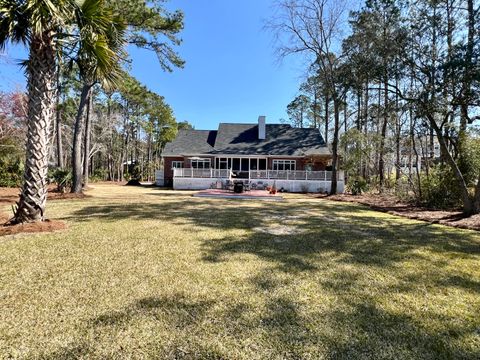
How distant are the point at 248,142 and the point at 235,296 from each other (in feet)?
81.7

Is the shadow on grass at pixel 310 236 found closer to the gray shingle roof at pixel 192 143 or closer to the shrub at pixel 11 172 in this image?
the shrub at pixel 11 172

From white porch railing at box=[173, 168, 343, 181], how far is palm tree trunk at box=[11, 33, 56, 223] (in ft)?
54.3

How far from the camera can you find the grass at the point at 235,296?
2.59 meters

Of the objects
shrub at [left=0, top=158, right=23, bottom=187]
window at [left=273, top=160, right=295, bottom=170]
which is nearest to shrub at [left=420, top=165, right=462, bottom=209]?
window at [left=273, top=160, right=295, bottom=170]

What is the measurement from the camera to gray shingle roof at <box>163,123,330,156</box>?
1036 inches

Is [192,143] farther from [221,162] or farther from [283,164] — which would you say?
[283,164]

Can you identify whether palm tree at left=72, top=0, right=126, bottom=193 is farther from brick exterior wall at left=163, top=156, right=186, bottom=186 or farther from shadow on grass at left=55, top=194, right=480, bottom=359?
brick exterior wall at left=163, top=156, right=186, bottom=186

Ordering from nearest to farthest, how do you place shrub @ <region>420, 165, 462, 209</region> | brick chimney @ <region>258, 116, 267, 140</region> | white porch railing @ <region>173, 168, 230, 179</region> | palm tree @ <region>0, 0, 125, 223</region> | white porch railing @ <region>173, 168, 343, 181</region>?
palm tree @ <region>0, 0, 125, 223</region> → shrub @ <region>420, 165, 462, 209</region> → white porch railing @ <region>173, 168, 343, 181</region> → white porch railing @ <region>173, 168, 230, 179</region> → brick chimney @ <region>258, 116, 267, 140</region>

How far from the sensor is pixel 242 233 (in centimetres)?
705

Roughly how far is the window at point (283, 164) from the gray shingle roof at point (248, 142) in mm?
812

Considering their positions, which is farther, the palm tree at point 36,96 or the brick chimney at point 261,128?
the brick chimney at point 261,128

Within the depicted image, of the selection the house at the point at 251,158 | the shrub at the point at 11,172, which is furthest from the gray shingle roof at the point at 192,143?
the shrub at the point at 11,172

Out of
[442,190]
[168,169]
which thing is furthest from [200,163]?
[442,190]

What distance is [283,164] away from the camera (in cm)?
2628
